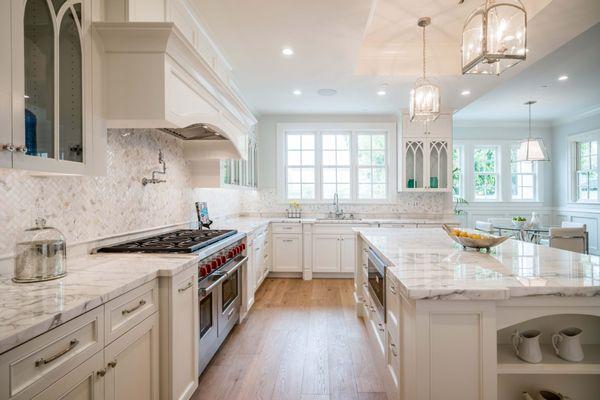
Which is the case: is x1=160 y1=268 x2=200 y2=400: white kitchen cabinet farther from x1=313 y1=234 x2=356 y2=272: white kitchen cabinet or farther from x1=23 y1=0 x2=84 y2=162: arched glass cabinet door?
x1=313 y1=234 x2=356 y2=272: white kitchen cabinet

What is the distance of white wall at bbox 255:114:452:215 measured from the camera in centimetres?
548

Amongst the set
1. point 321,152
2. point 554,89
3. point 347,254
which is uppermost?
point 554,89

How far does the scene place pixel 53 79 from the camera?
132 cm

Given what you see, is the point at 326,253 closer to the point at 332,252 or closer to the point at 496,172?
the point at 332,252

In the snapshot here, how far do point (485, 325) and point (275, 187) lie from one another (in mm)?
4554

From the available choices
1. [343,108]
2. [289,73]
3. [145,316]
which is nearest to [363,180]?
[343,108]

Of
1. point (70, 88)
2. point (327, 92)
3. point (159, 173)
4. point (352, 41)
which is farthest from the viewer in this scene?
point (327, 92)

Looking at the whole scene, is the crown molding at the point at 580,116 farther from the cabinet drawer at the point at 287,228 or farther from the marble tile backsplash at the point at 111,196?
the marble tile backsplash at the point at 111,196

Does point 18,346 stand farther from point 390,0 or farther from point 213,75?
point 390,0

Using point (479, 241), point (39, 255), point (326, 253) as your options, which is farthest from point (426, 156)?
point (39, 255)

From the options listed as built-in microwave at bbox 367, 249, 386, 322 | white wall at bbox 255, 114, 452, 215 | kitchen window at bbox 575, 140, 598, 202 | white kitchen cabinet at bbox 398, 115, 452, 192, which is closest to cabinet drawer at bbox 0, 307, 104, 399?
built-in microwave at bbox 367, 249, 386, 322

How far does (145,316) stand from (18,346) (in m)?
0.65

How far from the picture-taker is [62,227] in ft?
5.58

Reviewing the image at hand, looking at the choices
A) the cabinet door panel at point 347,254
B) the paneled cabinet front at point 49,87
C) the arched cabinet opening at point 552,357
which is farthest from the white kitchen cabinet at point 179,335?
the cabinet door panel at point 347,254
